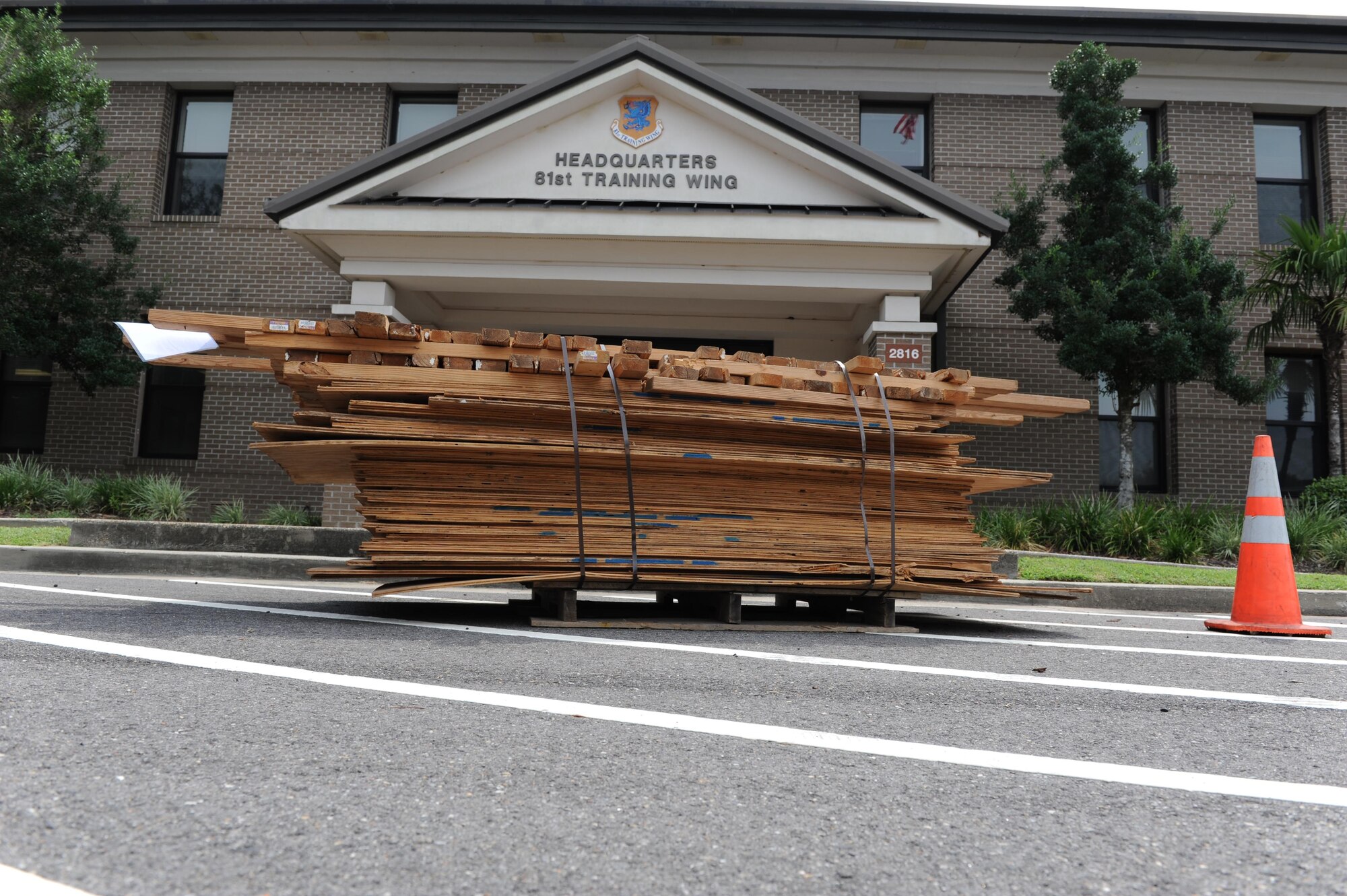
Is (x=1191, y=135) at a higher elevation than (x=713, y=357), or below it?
higher

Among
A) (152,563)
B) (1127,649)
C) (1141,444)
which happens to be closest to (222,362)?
(152,563)

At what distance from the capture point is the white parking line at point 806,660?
12.5ft

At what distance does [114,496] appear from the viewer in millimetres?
12078

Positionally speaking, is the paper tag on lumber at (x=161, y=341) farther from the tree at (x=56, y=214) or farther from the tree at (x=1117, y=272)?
the tree at (x=1117, y=272)

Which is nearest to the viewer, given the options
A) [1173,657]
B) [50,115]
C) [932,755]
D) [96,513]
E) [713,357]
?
[932,755]

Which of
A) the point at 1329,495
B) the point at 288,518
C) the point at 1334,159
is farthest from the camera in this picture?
the point at 1334,159

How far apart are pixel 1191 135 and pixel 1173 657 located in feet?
42.9

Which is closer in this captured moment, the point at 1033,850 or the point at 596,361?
the point at 1033,850

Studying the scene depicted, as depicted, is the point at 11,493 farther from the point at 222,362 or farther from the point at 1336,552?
→ the point at 1336,552

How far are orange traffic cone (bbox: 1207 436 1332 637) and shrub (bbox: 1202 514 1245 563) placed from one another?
15.3ft

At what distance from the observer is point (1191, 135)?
14.9 m

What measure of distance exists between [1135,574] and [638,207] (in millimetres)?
6598

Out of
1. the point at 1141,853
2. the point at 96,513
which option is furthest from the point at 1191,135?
the point at 96,513

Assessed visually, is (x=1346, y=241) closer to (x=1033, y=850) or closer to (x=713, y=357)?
(x=713, y=357)
